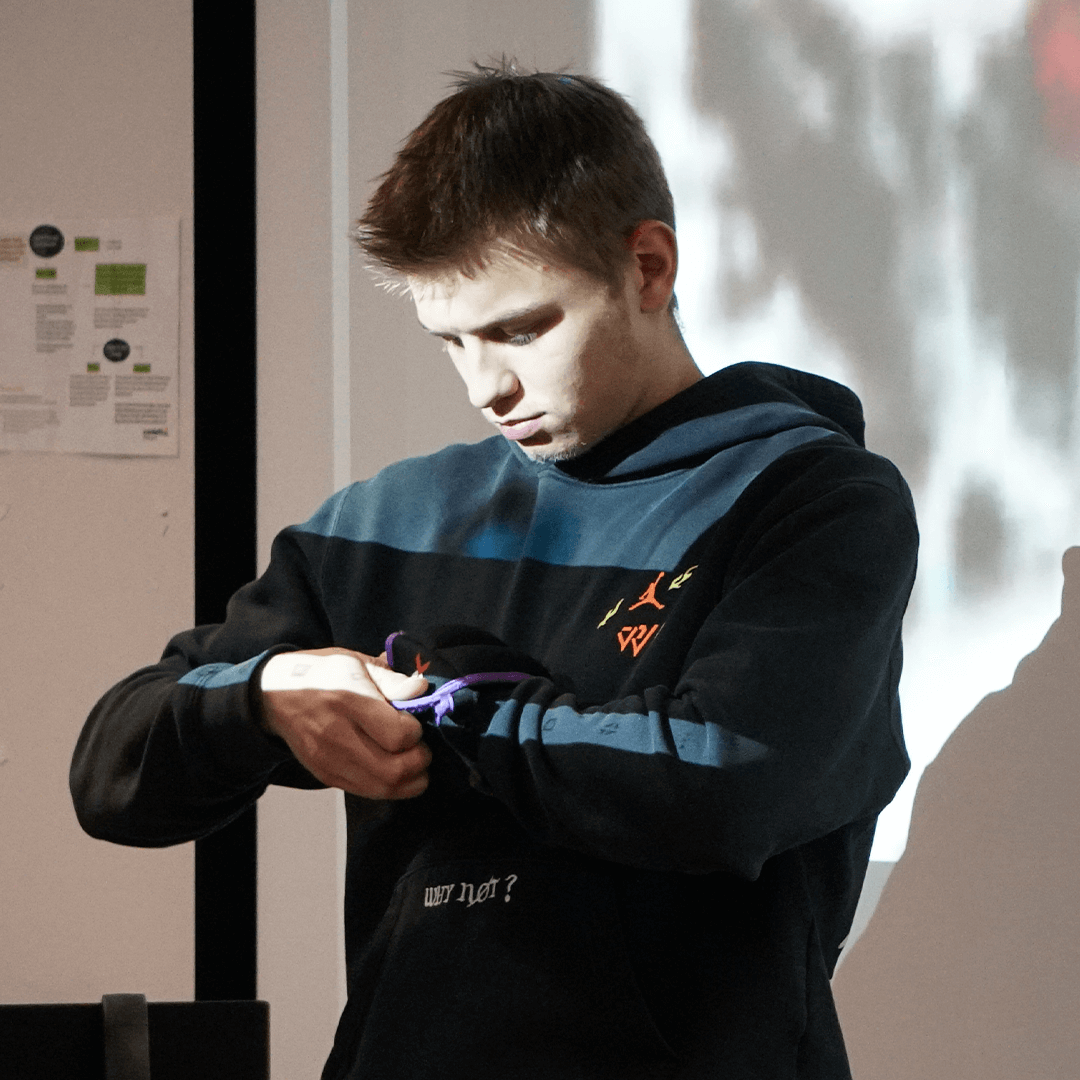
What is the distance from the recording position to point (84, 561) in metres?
2.12

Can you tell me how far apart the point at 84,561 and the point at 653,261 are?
1427mm

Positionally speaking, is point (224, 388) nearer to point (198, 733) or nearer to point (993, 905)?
point (198, 733)

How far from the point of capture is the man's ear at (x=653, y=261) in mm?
1005

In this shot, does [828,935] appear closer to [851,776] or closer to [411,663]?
[851,776]

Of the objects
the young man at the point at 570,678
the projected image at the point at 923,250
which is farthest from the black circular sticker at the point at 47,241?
the young man at the point at 570,678

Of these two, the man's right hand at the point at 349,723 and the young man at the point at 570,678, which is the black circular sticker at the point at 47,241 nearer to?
the young man at the point at 570,678

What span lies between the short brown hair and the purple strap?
32 cm

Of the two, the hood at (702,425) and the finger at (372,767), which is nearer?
the finger at (372,767)

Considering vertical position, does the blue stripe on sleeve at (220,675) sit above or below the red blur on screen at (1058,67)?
below

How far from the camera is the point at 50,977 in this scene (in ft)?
6.93

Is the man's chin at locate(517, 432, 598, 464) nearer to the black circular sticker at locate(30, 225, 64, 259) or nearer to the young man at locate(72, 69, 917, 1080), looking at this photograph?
the young man at locate(72, 69, 917, 1080)

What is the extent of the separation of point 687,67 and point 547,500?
96cm

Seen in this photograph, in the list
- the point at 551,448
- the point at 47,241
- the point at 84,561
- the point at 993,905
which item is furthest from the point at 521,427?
the point at 47,241

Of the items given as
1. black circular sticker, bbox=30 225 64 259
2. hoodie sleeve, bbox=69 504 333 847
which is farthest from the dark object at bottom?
black circular sticker, bbox=30 225 64 259
